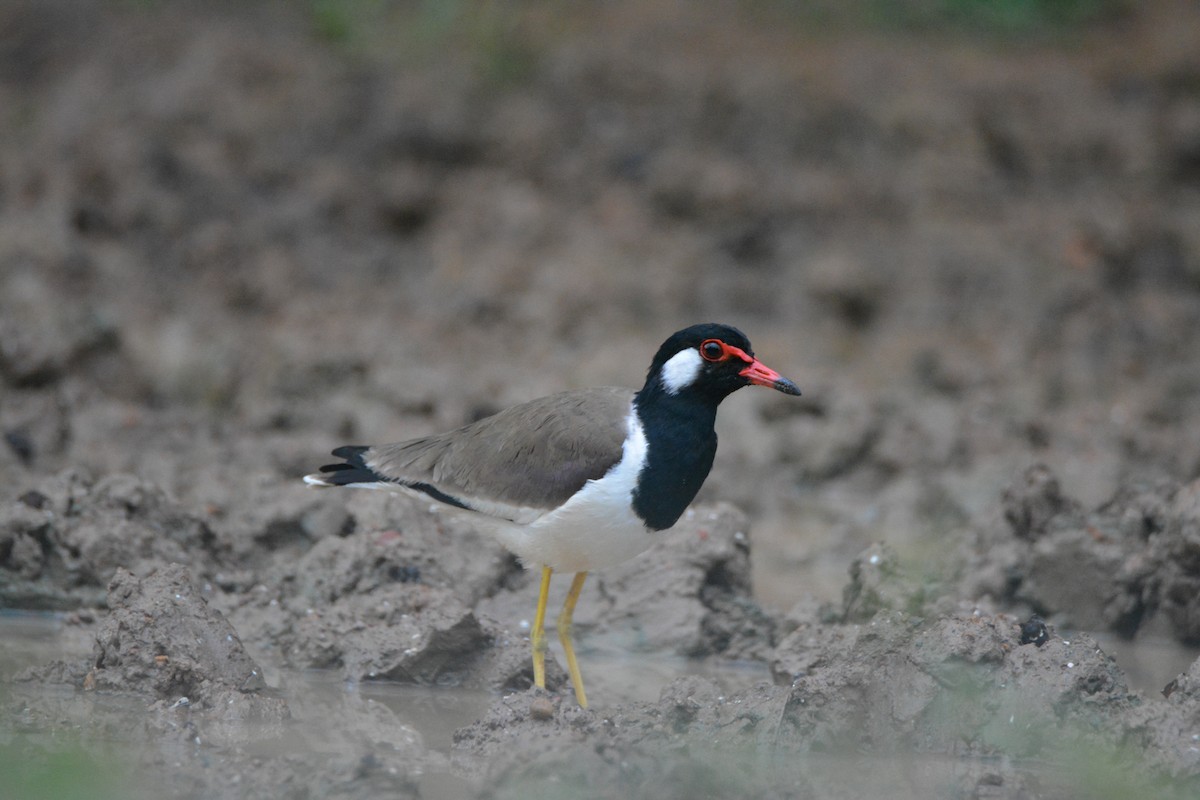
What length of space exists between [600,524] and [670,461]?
33 centimetres

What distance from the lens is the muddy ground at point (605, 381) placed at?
4781mm

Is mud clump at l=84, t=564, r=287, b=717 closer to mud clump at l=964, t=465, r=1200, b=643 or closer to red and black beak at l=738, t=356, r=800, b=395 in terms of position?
red and black beak at l=738, t=356, r=800, b=395

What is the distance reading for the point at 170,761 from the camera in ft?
14.5

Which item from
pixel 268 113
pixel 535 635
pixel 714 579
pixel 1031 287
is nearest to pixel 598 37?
pixel 268 113

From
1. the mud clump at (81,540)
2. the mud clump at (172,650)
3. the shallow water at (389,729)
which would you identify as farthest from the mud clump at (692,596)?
the mud clump at (81,540)

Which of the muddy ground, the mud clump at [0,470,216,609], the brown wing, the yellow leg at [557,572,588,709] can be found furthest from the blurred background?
the brown wing

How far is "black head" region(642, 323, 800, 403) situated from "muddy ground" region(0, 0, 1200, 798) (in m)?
1.02

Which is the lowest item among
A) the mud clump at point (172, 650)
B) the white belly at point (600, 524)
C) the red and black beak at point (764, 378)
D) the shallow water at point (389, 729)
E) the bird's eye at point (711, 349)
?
the shallow water at point (389, 729)

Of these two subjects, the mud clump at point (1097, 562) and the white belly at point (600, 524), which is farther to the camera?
the mud clump at point (1097, 562)

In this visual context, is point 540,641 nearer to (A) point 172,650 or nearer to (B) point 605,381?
(A) point 172,650

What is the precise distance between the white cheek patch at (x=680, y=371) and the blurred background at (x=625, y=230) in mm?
2870

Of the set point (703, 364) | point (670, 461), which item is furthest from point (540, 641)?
point (703, 364)

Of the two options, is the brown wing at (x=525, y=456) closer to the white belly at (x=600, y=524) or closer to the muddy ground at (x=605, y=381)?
the white belly at (x=600, y=524)

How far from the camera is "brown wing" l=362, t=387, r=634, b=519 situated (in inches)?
207
